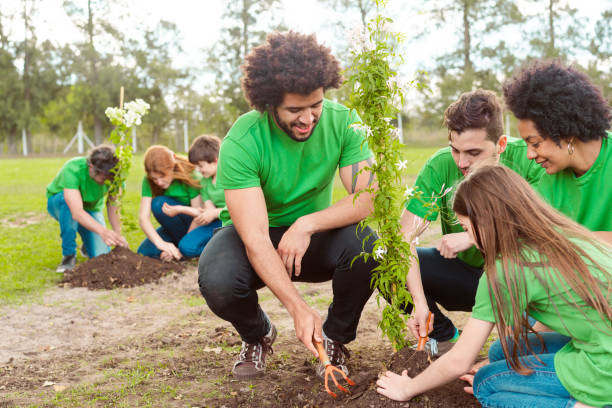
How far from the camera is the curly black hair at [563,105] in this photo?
2.49 meters

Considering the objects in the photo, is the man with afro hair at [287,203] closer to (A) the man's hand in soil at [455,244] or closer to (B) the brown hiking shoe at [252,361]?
(B) the brown hiking shoe at [252,361]

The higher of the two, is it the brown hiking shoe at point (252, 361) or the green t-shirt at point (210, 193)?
the green t-shirt at point (210, 193)

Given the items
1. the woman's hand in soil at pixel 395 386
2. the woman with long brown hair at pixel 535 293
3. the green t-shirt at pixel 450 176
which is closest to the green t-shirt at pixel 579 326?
the woman with long brown hair at pixel 535 293

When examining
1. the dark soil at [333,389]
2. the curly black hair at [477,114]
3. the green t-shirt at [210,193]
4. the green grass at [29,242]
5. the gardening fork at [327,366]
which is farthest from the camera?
the green t-shirt at [210,193]

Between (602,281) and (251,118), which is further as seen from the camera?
(251,118)

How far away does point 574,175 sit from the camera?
8.80 feet

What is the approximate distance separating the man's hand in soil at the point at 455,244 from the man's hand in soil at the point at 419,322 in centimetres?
49

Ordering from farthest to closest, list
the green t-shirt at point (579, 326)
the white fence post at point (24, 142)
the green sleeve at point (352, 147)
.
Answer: the white fence post at point (24, 142) → the green sleeve at point (352, 147) → the green t-shirt at point (579, 326)

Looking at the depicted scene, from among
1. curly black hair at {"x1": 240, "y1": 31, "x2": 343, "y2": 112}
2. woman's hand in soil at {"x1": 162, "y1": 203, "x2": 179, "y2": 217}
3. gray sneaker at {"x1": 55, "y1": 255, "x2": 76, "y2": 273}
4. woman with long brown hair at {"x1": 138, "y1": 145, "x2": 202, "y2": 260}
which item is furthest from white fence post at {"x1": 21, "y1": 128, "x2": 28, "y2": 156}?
curly black hair at {"x1": 240, "y1": 31, "x2": 343, "y2": 112}

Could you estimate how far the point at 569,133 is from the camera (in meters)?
2.51

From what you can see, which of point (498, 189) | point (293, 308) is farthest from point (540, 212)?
point (293, 308)

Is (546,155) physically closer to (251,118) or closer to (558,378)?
(558,378)

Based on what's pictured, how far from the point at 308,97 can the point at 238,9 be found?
2917 cm

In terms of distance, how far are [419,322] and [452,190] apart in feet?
2.68
